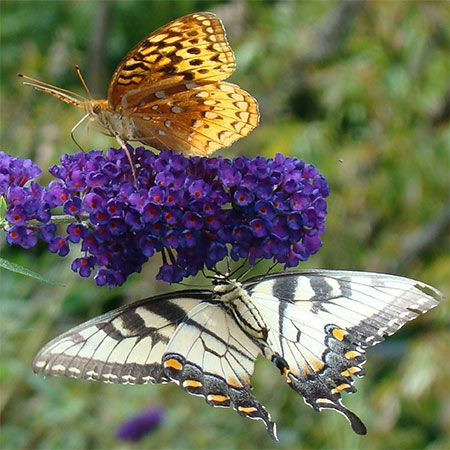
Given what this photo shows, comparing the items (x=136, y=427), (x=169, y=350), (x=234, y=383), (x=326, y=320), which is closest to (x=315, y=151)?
(x=136, y=427)

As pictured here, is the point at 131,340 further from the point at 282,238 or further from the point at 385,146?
the point at 385,146

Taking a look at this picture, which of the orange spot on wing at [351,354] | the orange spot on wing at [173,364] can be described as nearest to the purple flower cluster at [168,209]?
the orange spot on wing at [173,364]

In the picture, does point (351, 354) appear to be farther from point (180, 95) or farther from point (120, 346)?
point (180, 95)

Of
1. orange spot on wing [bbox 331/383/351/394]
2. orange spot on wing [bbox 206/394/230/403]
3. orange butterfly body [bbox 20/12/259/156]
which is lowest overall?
orange spot on wing [bbox 206/394/230/403]

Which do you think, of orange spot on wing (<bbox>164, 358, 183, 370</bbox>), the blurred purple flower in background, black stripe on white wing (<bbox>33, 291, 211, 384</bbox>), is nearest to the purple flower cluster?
black stripe on white wing (<bbox>33, 291, 211, 384</bbox>)

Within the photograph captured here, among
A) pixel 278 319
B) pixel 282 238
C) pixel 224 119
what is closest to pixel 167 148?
pixel 224 119

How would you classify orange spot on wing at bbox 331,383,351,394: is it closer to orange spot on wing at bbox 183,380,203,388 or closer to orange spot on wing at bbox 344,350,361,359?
orange spot on wing at bbox 344,350,361,359
